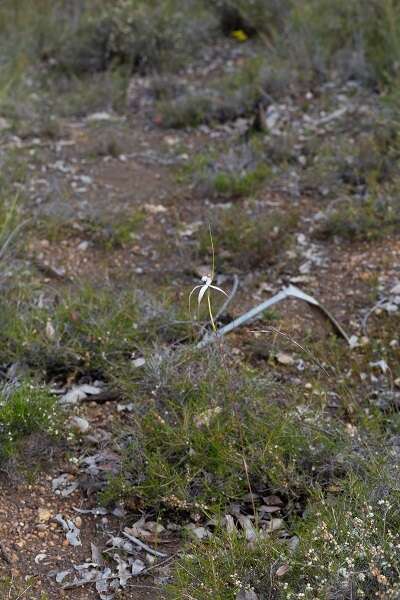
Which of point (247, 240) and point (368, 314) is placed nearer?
point (368, 314)

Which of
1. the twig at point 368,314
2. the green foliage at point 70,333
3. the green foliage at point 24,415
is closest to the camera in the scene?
the green foliage at point 24,415

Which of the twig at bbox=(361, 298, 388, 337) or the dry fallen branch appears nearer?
the dry fallen branch

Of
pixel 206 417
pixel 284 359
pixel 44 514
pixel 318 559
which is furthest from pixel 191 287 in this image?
pixel 318 559

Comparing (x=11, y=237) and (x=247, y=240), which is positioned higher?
(x=11, y=237)

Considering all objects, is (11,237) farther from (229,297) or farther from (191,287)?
(229,297)

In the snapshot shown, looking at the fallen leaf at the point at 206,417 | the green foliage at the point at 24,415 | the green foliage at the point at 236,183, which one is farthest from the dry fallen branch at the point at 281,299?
the green foliage at the point at 236,183

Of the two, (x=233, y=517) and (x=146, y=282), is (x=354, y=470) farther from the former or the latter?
(x=146, y=282)

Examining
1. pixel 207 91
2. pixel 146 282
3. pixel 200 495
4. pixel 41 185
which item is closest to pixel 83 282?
pixel 146 282

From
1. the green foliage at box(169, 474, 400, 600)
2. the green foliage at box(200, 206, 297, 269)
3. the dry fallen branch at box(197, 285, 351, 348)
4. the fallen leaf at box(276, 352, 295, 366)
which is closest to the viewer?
the green foliage at box(169, 474, 400, 600)

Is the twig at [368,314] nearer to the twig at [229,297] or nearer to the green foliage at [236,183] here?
the twig at [229,297]

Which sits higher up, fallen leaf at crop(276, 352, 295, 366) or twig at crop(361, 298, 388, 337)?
fallen leaf at crop(276, 352, 295, 366)

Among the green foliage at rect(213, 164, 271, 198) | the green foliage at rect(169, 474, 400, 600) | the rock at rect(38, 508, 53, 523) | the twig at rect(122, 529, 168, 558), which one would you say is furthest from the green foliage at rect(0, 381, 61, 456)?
the green foliage at rect(213, 164, 271, 198)

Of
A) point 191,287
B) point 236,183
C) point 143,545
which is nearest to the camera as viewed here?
point 143,545

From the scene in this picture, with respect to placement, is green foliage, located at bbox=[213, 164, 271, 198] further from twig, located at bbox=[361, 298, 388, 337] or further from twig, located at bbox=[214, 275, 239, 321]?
twig, located at bbox=[361, 298, 388, 337]
